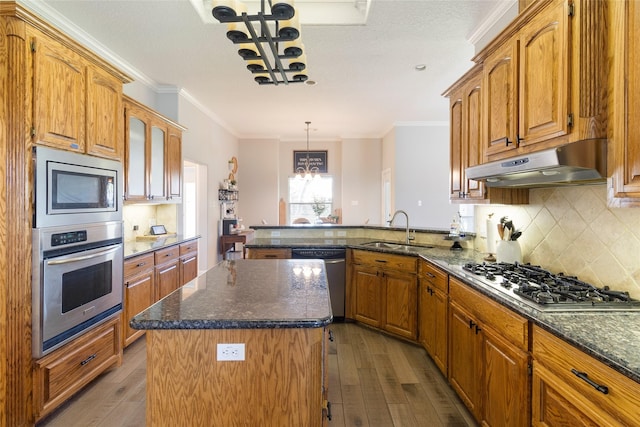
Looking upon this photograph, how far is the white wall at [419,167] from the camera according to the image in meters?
6.80

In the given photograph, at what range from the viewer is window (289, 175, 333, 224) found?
8656 mm

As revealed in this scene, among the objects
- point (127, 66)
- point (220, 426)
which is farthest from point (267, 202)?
point (220, 426)

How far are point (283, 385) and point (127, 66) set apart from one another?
3959mm

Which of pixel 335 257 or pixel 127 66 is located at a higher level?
pixel 127 66

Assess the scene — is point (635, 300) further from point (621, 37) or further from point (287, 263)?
point (287, 263)

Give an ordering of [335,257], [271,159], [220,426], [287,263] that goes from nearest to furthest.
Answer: [220,426], [287,263], [335,257], [271,159]

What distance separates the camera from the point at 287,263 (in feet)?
8.24

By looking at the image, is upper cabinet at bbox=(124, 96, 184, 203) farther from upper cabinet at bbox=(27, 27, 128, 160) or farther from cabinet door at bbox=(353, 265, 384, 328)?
cabinet door at bbox=(353, 265, 384, 328)

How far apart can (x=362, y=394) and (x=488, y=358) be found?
3.21 feet

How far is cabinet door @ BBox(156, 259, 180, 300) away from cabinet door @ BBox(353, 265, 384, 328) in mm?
2028

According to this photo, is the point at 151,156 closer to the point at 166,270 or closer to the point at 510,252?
the point at 166,270

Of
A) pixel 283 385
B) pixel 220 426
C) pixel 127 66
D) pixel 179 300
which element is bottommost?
pixel 220 426

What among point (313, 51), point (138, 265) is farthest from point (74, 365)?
point (313, 51)

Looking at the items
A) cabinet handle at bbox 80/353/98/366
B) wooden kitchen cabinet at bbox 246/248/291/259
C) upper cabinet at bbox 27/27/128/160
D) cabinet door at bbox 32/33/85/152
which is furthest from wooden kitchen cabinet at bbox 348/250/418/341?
cabinet door at bbox 32/33/85/152
